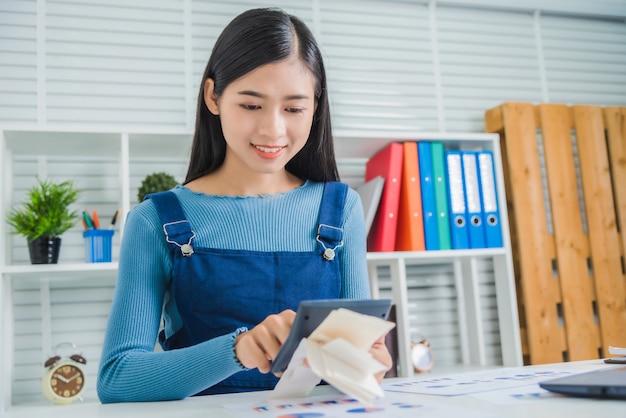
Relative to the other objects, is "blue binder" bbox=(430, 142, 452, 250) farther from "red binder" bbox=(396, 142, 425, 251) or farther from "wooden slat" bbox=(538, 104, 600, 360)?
"wooden slat" bbox=(538, 104, 600, 360)

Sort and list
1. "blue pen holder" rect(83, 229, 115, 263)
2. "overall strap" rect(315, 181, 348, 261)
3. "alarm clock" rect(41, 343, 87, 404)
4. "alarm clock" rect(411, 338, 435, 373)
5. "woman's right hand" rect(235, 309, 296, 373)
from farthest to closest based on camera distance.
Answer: "alarm clock" rect(411, 338, 435, 373), "blue pen holder" rect(83, 229, 115, 263), "alarm clock" rect(41, 343, 87, 404), "overall strap" rect(315, 181, 348, 261), "woman's right hand" rect(235, 309, 296, 373)

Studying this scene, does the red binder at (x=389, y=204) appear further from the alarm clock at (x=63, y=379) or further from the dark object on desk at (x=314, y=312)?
the dark object on desk at (x=314, y=312)

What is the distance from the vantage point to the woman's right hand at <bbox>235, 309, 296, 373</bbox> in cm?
77

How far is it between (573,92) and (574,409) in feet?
8.73

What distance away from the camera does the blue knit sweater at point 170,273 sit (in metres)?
Result: 0.93

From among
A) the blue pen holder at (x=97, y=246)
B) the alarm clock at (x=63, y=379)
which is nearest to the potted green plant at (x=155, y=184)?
the blue pen holder at (x=97, y=246)

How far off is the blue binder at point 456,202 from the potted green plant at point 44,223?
→ 1.32m

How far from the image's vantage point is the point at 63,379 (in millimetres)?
1955

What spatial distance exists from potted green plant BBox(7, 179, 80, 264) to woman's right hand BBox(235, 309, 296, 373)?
4.33ft

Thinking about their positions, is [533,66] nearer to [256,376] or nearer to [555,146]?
[555,146]

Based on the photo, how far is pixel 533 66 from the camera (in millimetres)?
2953

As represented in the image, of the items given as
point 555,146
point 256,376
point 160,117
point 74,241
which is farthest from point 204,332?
point 555,146

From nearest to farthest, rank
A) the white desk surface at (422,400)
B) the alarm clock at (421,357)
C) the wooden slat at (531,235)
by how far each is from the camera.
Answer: the white desk surface at (422,400) < the alarm clock at (421,357) < the wooden slat at (531,235)

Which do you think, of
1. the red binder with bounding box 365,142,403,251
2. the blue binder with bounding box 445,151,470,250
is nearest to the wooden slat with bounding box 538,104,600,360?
the blue binder with bounding box 445,151,470,250
